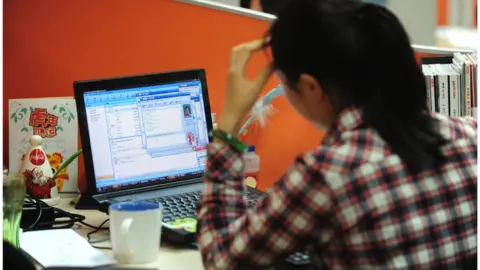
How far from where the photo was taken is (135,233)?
1.26 meters

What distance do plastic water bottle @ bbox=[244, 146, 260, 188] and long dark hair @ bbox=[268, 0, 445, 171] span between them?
93 centimetres

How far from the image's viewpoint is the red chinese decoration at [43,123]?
71.4 inches

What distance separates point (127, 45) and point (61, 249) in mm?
712

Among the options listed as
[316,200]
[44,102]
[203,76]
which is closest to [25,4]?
[44,102]

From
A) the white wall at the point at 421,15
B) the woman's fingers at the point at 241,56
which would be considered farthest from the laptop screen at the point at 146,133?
the white wall at the point at 421,15

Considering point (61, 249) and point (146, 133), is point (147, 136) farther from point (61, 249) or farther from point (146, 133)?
point (61, 249)

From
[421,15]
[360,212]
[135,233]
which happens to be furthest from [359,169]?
[421,15]

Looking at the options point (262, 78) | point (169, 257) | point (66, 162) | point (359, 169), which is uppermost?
point (262, 78)

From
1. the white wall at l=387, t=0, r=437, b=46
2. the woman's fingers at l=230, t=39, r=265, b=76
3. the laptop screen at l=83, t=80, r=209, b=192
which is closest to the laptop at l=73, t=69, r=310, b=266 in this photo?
the laptop screen at l=83, t=80, r=209, b=192

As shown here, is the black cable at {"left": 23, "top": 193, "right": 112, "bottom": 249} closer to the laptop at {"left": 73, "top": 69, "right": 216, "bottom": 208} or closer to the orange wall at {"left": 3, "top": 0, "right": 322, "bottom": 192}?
the laptop at {"left": 73, "top": 69, "right": 216, "bottom": 208}

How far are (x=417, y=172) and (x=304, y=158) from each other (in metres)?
0.15

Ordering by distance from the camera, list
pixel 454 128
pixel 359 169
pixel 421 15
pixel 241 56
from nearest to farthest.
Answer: pixel 359 169
pixel 454 128
pixel 241 56
pixel 421 15

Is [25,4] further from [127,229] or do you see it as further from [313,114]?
[313,114]

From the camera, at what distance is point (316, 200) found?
0.96 metres
